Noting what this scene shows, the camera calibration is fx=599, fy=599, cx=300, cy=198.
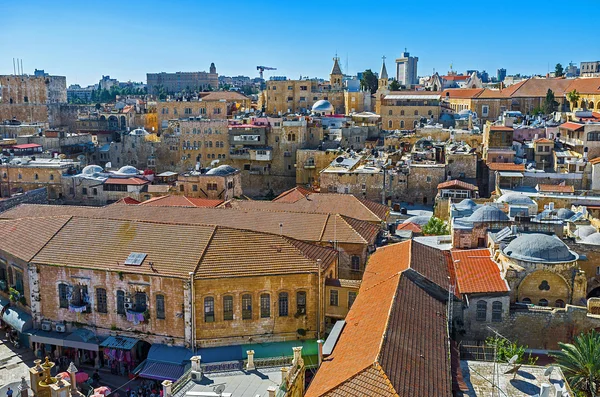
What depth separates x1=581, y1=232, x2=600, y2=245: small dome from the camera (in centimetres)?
3384

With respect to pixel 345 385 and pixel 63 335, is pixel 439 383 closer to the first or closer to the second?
pixel 345 385

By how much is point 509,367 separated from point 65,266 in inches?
873

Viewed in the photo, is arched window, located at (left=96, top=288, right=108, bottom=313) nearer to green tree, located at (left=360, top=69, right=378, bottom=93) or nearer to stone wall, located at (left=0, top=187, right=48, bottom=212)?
stone wall, located at (left=0, top=187, right=48, bottom=212)

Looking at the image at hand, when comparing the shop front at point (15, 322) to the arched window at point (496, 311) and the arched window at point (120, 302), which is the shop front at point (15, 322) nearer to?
the arched window at point (120, 302)

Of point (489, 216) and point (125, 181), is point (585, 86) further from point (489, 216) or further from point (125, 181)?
point (125, 181)

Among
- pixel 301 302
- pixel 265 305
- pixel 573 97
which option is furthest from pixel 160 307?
pixel 573 97

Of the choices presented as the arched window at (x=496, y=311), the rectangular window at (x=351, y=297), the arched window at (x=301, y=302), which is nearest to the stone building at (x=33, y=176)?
the arched window at (x=301, y=302)

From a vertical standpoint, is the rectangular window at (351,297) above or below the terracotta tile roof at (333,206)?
below

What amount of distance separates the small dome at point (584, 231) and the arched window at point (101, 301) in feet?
90.1

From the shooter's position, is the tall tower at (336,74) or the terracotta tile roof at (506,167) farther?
the tall tower at (336,74)

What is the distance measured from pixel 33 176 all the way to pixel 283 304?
4204 cm

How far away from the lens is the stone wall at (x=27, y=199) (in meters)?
53.3

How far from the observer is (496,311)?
28766 millimetres

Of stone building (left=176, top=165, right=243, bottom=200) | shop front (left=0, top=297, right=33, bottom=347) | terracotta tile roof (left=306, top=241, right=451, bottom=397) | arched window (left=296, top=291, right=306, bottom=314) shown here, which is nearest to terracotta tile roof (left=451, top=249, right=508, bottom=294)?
terracotta tile roof (left=306, top=241, right=451, bottom=397)
